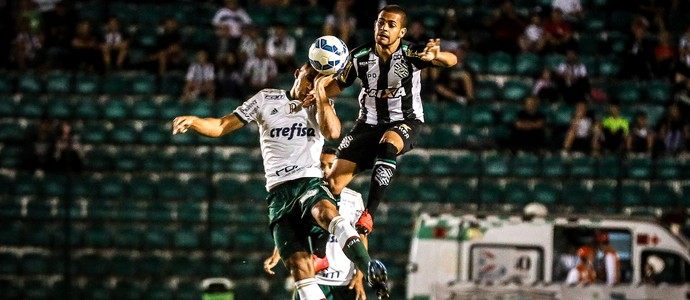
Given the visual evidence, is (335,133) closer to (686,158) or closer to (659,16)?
(686,158)

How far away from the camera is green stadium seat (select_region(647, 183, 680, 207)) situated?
16266 millimetres

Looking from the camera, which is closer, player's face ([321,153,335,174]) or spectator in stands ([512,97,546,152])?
player's face ([321,153,335,174])

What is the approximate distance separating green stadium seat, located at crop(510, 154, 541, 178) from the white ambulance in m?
3.72

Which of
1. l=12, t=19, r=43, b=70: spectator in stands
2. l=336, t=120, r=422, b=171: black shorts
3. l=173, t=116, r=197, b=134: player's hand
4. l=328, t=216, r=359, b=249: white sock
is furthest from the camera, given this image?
l=12, t=19, r=43, b=70: spectator in stands

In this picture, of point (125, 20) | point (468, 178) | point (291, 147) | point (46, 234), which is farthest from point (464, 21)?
point (291, 147)

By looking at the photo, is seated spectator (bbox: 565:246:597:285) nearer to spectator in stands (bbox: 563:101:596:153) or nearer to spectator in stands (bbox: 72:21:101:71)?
spectator in stands (bbox: 563:101:596:153)

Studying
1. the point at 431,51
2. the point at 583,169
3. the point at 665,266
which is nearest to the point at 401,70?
the point at 431,51

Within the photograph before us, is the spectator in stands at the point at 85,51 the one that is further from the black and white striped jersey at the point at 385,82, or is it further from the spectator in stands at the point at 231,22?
the black and white striped jersey at the point at 385,82

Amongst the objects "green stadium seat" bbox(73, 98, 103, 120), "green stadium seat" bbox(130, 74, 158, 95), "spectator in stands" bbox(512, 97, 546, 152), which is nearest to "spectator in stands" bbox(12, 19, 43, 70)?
"green stadium seat" bbox(73, 98, 103, 120)

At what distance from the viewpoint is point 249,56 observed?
16.7m

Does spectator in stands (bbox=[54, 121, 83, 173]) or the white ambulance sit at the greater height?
spectator in stands (bbox=[54, 121, 83, 173])

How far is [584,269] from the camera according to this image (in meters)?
12.4

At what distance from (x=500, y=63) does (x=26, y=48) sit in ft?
22.5

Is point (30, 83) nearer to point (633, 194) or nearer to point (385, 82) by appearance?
point (633, 194)
